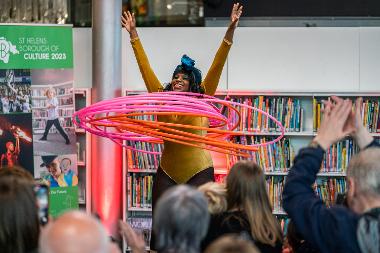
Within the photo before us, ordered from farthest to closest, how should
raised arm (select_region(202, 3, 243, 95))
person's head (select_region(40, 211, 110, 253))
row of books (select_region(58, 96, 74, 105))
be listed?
1. row of books (select_region(58, 96, 74, 105))
2. raised arm (select_region(202, 3, 243, 95))
3. person's head (select_region(40, 211, 110, 253))

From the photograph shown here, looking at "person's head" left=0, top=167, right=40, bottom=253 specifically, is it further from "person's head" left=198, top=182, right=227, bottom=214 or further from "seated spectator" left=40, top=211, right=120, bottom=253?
"person's head" left=198, top=182, right=227, bottom=214

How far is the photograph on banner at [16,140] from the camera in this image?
7703mm

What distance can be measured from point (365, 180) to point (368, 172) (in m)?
0.04

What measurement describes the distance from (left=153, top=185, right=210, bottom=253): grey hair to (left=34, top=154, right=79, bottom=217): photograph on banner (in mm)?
4927

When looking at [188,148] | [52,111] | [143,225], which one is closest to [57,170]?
[52,111]

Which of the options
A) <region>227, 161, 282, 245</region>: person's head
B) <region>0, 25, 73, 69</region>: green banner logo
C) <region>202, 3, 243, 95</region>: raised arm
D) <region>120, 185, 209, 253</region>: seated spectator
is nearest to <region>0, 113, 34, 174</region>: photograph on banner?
<region>0, 25, 73, 69</region>: green banner logo

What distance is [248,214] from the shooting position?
4004mm

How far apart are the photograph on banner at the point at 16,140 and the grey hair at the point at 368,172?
16.5ft

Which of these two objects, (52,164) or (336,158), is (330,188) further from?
(52,164)

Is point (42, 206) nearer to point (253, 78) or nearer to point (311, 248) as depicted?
point (311, 248)

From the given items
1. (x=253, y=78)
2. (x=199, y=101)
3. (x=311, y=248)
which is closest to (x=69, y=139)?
(x=253, y=78)

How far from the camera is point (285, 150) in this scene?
8.01 meters

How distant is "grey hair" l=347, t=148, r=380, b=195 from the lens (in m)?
3.22

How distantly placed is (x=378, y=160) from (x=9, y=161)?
5.15 m
